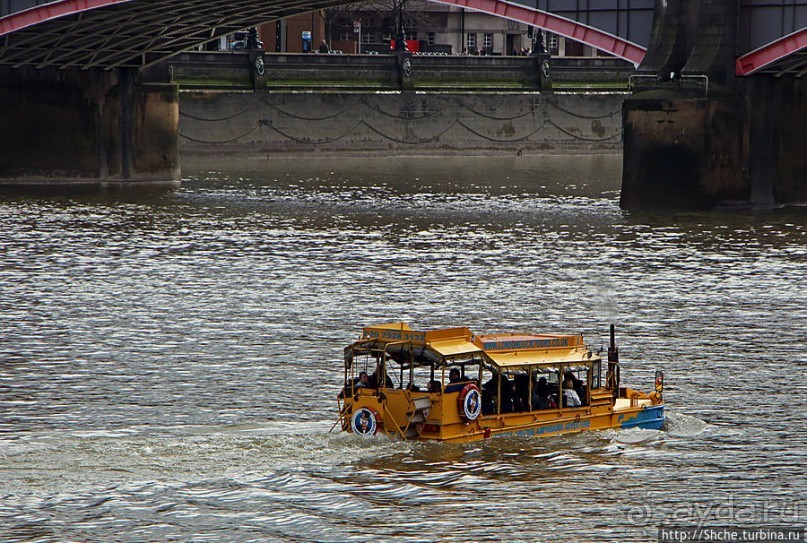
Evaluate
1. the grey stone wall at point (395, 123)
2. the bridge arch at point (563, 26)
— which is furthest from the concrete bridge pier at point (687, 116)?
the grey stone wall at point (395, 123)

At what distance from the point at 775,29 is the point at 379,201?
16.8 meters

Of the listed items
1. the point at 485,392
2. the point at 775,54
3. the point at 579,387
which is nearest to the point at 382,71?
the point at 775,54

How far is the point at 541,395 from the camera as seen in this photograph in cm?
2634

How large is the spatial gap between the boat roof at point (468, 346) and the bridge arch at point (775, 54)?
30.1 m

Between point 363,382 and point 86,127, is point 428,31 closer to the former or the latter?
point 86,127

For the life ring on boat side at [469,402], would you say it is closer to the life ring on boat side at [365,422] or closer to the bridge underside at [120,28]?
the life ring on boat side at [365,422]

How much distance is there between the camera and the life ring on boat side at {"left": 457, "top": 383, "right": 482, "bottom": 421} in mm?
24922

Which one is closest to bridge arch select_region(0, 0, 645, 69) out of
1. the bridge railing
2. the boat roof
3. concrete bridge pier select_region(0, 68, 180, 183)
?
concrete bridge pier select_region(0, 68, 180, 183)

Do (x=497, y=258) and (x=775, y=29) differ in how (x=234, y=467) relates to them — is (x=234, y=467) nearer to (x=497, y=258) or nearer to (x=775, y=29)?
(x=497, y=258)

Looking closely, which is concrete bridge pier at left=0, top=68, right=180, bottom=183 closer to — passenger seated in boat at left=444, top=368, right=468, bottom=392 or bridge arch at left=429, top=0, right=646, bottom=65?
bridge arch at left=429, top=0, right=646, bottom=65

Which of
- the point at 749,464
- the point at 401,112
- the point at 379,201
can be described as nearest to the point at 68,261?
the point at 379,201

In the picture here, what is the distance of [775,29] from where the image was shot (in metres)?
56.9

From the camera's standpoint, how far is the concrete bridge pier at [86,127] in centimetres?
6981

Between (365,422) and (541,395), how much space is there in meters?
3.15
